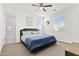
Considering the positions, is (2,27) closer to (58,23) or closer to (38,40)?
(38,40)

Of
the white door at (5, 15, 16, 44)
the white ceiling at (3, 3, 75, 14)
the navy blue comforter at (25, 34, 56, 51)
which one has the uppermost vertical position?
the white ceiling at (3, 3, 75, 14)

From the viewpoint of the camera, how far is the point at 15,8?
1.17 m

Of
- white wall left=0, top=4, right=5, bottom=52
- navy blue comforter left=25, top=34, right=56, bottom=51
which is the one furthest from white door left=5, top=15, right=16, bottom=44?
navy blue comforter left=25, top=34, right=56, bottom=51

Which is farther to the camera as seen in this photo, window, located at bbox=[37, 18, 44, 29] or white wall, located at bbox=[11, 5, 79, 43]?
window, located at bbox=[37, 18, 44, 29]

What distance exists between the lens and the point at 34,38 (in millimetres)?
1325

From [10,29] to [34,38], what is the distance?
33cm

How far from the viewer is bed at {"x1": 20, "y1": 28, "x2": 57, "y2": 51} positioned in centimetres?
124

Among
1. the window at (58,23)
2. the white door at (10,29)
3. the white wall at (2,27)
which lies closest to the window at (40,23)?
the window at (58,23)

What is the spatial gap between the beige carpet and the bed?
8 centimetres

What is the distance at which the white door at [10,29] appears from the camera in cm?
117

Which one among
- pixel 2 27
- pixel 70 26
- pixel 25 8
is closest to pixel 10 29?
pixel 2 27

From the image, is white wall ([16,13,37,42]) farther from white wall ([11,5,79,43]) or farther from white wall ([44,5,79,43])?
white wall ([44,5,79,43])

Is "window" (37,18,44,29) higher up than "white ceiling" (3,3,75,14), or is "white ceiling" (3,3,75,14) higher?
"white ceiling" (3,3,75,14)

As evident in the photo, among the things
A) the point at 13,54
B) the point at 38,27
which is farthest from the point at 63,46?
the point at 13,54
